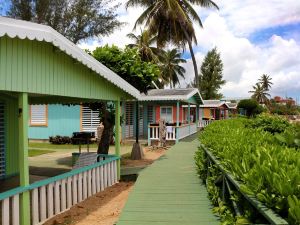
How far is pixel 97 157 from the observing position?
35.5 feet

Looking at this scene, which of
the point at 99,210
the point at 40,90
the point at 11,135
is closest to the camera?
the point at 40,90

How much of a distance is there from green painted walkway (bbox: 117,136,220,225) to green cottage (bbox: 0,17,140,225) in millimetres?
1644

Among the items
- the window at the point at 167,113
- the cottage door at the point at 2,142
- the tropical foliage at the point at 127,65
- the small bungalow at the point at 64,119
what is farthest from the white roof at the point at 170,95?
the cottage door at the point at 2,142

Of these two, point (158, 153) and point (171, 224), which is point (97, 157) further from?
point (158, 153)

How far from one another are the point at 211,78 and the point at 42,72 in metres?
56.2

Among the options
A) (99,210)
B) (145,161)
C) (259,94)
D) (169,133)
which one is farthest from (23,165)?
(259,94)

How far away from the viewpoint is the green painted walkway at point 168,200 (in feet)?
16.4

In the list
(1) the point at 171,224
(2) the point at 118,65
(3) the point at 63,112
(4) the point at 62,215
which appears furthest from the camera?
(3) the point at 63,112

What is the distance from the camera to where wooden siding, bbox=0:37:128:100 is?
613 centimetres

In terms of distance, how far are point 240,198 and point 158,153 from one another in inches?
590

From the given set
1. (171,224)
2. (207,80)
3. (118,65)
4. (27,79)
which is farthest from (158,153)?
(207,80)

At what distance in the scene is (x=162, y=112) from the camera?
28188 millimetres

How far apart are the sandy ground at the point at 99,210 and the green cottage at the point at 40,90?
186 mm

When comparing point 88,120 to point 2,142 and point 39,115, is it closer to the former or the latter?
point 39,115
